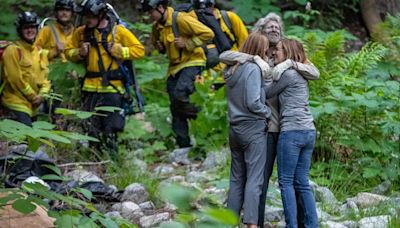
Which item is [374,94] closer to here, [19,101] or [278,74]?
[278,74]

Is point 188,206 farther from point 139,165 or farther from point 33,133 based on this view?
point 139,165

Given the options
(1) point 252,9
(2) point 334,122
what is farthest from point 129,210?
(1) point 252,9

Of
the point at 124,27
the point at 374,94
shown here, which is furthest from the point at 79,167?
the point at 374,94

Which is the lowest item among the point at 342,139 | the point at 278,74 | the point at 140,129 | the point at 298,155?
the point at 140,129

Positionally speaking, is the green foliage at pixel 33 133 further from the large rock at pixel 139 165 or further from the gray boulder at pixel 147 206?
the large rock at pixel 139 165

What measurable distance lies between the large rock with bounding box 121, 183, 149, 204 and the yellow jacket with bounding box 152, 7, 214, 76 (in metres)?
2.23

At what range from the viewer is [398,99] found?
7.99 metres

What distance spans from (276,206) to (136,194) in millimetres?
1387

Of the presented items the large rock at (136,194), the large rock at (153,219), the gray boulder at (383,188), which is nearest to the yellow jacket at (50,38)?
the large rock at (136,194)

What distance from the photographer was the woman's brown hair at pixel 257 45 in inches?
240

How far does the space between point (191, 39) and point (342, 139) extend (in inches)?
86.9

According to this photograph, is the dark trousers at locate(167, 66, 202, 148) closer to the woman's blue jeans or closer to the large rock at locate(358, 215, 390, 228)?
the woman's blue jeans

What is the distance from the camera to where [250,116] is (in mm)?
6105

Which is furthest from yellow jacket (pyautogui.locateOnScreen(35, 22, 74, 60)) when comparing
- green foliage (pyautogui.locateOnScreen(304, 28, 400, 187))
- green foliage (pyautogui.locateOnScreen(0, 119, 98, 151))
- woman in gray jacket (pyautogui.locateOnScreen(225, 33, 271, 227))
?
green foliage (pyautogui.locateOnScreen(0, 119, 98, 151))
